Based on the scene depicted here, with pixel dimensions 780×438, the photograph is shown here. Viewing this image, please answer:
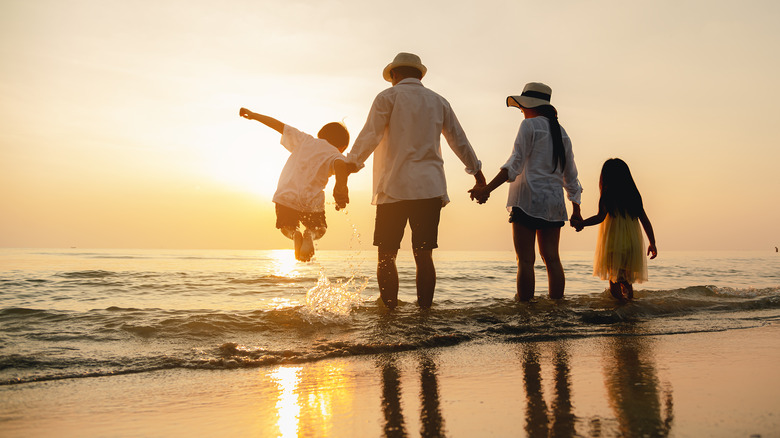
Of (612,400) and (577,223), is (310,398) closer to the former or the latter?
(612,400)

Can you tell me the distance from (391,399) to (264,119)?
4258 mm

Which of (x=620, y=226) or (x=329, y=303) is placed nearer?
(x=329, y=303)

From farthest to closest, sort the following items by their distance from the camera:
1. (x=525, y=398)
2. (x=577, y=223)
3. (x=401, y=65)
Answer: (x=577, y=223) → (x=401, y=65) → (x=525, y=398)

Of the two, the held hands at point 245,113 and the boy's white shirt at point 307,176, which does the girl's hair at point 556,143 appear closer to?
the boy's white shirt at point 307,176

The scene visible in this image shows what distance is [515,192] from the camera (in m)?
5.75

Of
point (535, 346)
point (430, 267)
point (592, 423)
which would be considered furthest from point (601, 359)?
point (430, 267)

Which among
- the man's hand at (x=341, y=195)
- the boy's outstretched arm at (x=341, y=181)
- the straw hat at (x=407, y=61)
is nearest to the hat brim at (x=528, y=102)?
the straw hat at (x=407, y=61)

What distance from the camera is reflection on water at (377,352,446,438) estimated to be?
1.82 m

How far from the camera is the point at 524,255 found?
18.5 feet

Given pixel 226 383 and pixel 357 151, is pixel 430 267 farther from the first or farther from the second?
pixel 226 383

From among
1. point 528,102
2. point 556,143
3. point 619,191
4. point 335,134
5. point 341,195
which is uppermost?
point 528,102

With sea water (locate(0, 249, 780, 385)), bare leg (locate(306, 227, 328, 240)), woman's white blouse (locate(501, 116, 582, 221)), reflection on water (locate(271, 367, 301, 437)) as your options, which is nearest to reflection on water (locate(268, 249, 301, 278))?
sea water (locate(0, 249, 780, 385))

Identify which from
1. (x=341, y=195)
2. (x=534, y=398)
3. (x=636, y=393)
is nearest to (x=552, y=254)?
(x=341, y=195)

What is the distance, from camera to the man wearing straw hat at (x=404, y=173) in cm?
511
